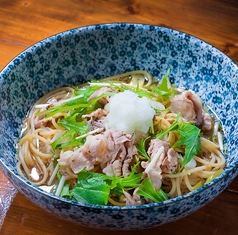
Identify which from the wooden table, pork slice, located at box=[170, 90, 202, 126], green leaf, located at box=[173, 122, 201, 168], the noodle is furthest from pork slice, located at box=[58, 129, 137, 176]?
the wooden table

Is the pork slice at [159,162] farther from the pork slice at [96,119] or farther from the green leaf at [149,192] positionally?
the pork slice at [96,119]

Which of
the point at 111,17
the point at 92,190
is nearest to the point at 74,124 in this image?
the point at 92,190

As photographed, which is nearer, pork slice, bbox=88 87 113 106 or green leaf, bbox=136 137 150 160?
green leaf, bbox=136 137 150 160

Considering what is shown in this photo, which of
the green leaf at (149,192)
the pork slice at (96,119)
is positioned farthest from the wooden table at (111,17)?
the green leaf at (149,192)

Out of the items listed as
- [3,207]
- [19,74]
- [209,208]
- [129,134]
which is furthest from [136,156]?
[19,74]

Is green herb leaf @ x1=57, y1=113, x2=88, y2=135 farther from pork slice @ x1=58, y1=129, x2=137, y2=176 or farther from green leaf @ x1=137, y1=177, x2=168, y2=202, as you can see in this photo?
green leaf @ x1=137, y1=177, x2=168, y2=202

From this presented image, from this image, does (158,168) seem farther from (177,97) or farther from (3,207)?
(3,207)
